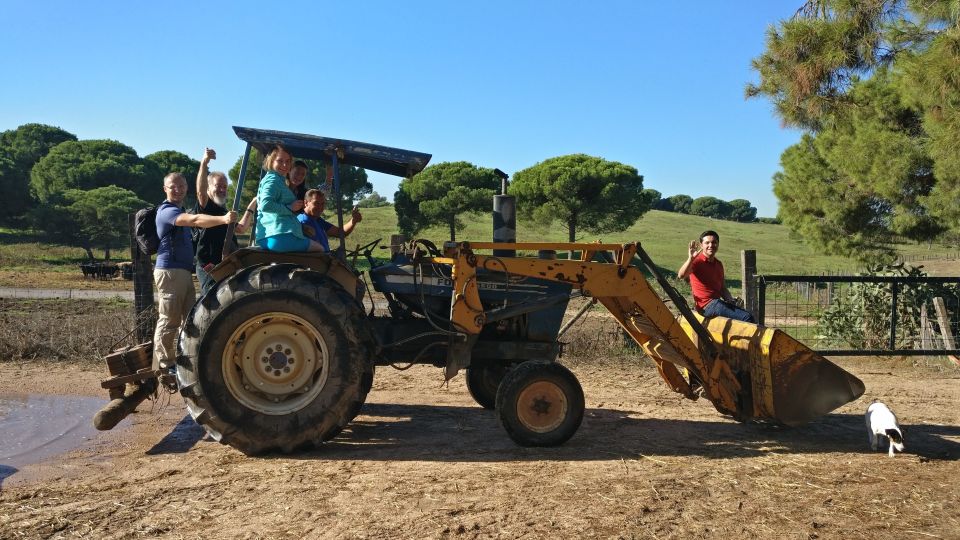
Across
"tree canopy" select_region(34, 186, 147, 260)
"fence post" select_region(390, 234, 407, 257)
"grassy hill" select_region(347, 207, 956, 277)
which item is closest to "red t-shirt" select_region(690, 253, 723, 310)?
"fence post" select_region(390, 234, 407, 257)

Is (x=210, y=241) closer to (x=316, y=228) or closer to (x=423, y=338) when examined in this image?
(x=316, y=228)

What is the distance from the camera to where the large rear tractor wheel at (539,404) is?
5.91 m

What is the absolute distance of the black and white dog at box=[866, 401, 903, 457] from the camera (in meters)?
5.94

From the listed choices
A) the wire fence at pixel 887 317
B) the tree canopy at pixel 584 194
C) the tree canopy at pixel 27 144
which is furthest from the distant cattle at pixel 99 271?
the tree canopy at pixel 27 144

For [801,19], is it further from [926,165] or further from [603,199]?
[603,199]

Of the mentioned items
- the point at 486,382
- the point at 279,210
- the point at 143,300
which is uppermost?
the point at 279,210

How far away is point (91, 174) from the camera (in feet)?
186

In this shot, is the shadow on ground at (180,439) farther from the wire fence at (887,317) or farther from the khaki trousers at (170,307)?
the wire fence at (887,317)

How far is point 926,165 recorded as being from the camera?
1478 centimetres

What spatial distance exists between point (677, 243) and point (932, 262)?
1612 centimetres

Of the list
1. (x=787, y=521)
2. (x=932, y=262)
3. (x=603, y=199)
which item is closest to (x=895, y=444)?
(x=787, y=521)

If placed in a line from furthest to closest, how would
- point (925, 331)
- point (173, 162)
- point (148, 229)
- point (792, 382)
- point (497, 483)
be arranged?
point (173, 162) < point (925, 331) < point (148, 229) < point (792, 382) < point (497, 483)

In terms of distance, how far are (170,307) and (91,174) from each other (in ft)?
185

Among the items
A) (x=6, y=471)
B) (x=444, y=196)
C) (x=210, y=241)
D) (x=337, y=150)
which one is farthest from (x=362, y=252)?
(x=444, y=196)
